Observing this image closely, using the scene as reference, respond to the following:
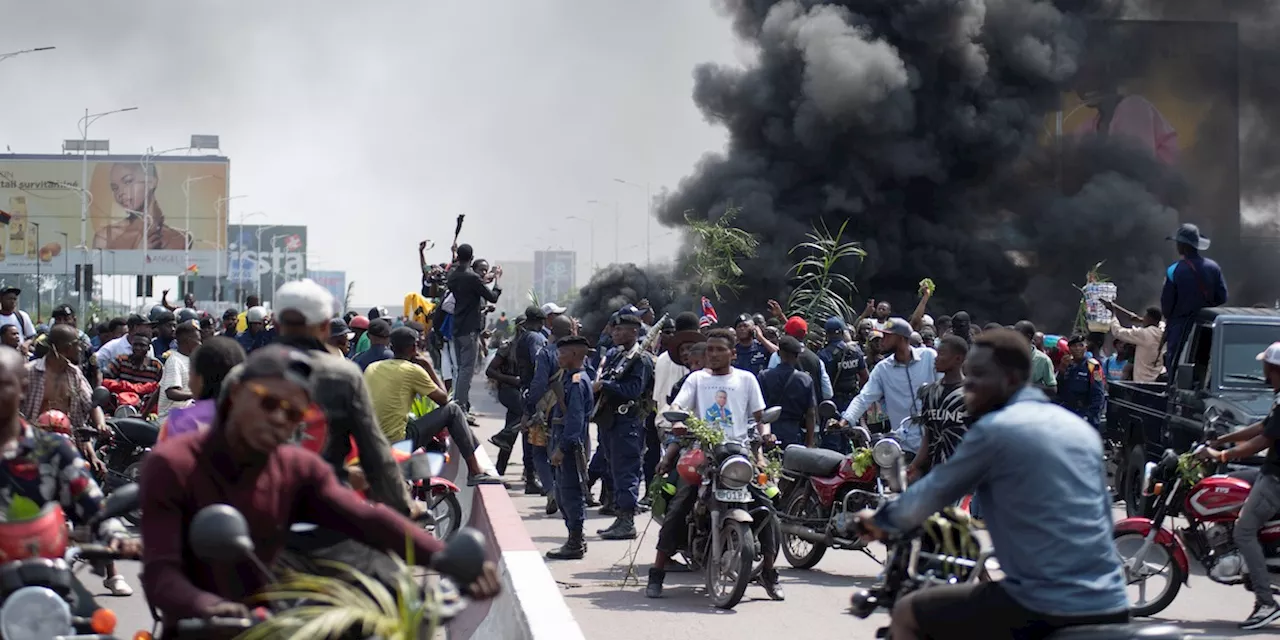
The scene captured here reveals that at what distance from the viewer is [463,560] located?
11.8ft

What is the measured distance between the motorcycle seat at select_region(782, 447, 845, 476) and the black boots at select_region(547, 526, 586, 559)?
1583 millimetres

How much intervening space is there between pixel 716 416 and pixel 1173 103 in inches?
1543

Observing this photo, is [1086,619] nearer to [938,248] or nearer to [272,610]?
[272,610]

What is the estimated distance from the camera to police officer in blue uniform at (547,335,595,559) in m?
10.8

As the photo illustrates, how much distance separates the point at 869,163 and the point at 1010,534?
3317 cm

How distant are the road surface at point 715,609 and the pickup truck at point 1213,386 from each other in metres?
1.42

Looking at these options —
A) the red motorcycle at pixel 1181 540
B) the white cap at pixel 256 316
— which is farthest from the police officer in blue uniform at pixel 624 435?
the white cap at pixel 256 316

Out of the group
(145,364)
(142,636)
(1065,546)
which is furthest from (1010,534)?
(145,364)

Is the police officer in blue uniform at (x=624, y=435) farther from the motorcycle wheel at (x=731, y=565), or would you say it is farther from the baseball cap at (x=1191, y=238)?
the baseball cap at (x=1191, y=238)

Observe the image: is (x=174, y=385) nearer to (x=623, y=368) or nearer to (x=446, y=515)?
(x=446, y=515)

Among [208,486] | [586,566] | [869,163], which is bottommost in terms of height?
[586,566]

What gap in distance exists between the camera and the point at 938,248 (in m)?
37.0

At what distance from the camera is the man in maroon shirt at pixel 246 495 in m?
3.62

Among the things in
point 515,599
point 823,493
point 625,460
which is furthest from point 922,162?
point 515,599
